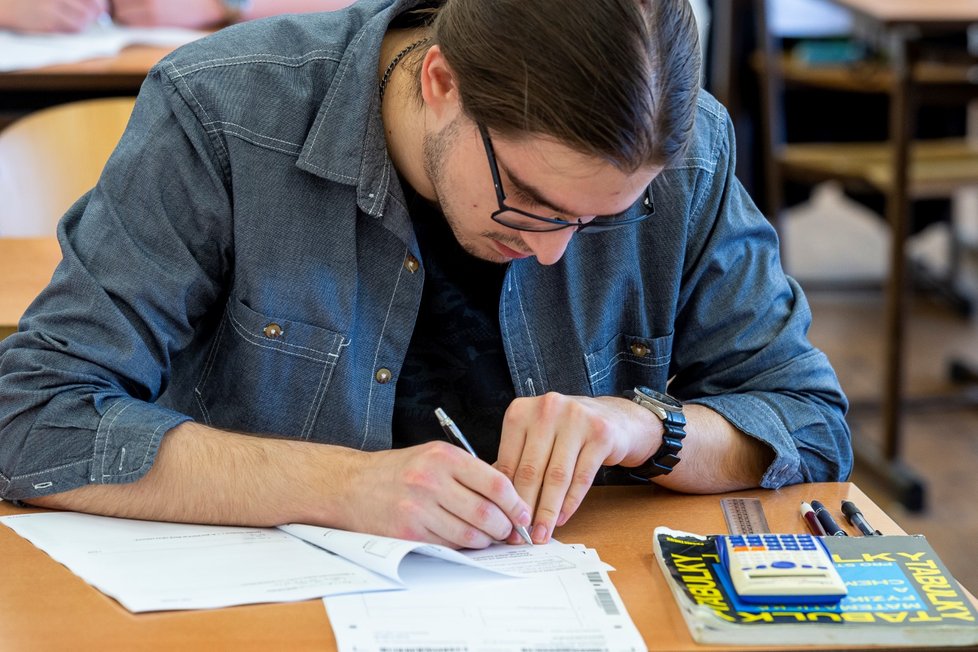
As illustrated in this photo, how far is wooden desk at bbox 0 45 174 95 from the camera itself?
2.51 meters

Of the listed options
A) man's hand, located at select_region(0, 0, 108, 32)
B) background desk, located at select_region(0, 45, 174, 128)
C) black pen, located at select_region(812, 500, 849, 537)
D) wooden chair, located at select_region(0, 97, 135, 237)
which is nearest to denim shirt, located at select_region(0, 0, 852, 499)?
black pen, located at select_region(812, 500, 849, 537)

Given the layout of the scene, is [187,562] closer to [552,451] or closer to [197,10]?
[552,451]

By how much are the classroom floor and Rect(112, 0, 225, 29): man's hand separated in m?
1.99

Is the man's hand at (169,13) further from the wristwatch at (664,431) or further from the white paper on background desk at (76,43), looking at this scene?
the wristwatch at (664,431)

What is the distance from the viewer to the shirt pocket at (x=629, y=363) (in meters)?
1.52

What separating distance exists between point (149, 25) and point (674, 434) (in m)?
2.06

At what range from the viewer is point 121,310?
4.17 ft

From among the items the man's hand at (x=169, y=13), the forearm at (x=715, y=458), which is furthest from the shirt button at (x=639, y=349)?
the man's hand at (x=169, y=13)

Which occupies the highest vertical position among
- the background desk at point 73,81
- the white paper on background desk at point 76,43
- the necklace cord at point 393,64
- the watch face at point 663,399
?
the necklace cord at point 393,64

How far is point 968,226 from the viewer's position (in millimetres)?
5703

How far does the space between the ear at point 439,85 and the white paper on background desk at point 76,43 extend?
1425mm

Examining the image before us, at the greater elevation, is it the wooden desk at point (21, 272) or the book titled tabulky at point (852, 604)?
the wooden desk at point (21, 272)

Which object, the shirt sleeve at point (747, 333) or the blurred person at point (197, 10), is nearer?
the shirt sleeve at point (747, 333)

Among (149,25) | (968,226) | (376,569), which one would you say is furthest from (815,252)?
(376,569)
